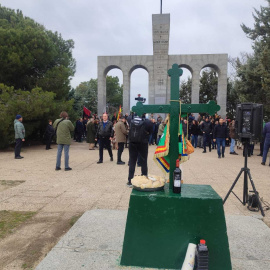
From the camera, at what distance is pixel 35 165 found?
9.05 meters

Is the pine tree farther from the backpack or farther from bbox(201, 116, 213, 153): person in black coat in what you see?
the backpack

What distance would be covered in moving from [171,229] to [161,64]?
2001 cm

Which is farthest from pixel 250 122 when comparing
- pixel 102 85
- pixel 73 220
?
pixel 102 85

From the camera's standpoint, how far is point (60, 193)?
5504 mm

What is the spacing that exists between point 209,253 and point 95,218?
1986mm

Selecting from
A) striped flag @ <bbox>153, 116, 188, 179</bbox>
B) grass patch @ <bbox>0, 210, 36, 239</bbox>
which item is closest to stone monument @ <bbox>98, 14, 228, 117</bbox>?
A: grass patch @ <bbox>0, 210, 36, 239</bbox>

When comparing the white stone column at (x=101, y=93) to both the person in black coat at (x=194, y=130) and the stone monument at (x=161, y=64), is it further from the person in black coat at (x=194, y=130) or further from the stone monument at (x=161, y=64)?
the person in black coat at (x=194, y=130)

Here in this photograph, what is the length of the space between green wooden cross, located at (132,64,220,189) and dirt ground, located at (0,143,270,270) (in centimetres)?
202

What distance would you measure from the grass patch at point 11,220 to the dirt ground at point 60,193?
0.11 meters

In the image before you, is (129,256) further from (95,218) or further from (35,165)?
(35,165)

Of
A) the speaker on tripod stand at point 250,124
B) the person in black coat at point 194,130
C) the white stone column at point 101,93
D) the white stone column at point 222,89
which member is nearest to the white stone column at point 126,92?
the white stone column at point 101,93

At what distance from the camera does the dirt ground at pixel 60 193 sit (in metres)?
3.27

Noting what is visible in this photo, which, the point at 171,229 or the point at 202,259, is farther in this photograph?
the point at 171,229

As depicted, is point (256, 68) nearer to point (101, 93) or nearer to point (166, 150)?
point (101, 93)
